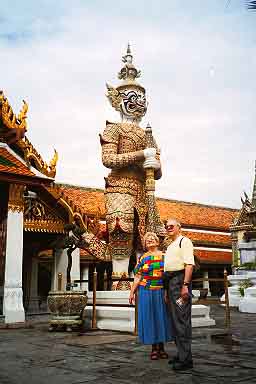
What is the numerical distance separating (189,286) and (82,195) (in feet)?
68.1

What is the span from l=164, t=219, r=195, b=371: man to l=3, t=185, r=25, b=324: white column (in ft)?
18.8

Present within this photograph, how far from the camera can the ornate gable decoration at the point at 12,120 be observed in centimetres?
1028

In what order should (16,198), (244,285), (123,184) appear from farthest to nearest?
(244,285), (16,198), (123,184)

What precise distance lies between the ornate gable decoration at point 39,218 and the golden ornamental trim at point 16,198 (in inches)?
32.7

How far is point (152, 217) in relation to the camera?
8.66 metres

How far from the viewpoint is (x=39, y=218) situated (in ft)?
36.0

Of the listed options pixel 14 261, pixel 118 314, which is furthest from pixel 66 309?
pixel 14 261

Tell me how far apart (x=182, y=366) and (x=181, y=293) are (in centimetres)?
62

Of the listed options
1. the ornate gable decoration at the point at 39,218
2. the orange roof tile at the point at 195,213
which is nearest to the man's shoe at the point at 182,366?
the ornate gable decoration at the point at 39,218

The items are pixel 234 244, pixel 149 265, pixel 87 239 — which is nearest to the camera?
pixel 149 265

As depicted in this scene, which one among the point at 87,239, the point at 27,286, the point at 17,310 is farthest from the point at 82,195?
the point at 17,310

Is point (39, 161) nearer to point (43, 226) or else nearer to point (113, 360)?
point (43, 226)

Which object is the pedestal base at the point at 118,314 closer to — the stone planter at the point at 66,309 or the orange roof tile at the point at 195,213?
the stone planter at the point at 66,309

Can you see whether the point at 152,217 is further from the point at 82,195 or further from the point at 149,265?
the point at 82,195
